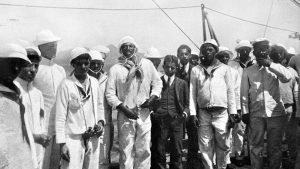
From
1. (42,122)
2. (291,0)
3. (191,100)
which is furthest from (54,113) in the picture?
(291,0)

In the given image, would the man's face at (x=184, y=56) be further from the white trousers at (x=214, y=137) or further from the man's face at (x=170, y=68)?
the white trousers at (x=214, y=137)

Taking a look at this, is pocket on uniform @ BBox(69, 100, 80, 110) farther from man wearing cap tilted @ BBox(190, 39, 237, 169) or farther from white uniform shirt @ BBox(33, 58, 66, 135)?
man wearing cap tilted @ BBox(190, 39, 237, 169)

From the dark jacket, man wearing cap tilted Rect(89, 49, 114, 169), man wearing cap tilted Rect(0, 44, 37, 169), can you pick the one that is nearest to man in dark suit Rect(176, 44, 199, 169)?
the dark jacket

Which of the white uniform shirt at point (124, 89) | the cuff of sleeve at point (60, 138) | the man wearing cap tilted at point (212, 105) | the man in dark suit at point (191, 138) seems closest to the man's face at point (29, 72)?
the cuff of sleeve at point (60, 138)

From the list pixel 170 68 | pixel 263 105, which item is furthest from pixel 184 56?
pixel 263 105

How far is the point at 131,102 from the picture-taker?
220 inches

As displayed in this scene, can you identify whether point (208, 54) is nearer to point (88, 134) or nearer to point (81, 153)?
point (88, 134)

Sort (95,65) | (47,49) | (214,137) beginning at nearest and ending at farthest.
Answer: (47,49)
(214,137)
(95,65)

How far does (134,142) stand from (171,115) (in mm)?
939

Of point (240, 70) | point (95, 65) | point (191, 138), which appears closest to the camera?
point (95, 65)

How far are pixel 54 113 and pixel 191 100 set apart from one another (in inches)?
95.5

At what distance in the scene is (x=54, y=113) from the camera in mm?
4730

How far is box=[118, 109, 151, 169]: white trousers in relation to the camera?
18.2ft

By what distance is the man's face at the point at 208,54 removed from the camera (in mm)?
5846
